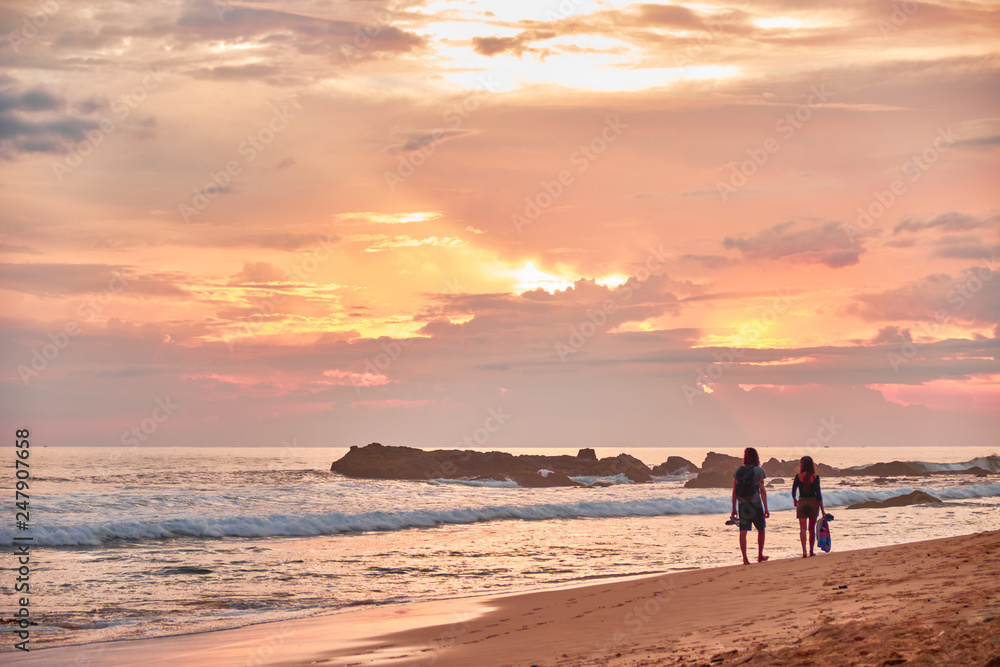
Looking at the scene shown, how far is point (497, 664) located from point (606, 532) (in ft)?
70.7

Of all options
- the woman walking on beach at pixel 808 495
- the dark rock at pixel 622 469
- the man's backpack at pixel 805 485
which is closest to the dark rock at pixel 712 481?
the dark rock at pixel 622 469

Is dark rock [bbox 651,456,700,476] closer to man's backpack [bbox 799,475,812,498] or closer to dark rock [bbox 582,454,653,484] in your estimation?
dark rock [bbox 582,454,653,484]

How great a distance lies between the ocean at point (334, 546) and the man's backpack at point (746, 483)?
12.2ft

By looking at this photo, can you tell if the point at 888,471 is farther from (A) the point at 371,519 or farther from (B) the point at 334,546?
(B) the point at 334,546

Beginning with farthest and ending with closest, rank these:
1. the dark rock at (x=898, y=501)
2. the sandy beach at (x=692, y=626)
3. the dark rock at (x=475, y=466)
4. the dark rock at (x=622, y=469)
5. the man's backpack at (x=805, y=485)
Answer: the dark rock at (x=622, y=469) < the dark rock at (x=475, y=466) < the dark rock at (x=898, y=501) < the man's backpack at (x=805, y=485) < the sandy beach at (x=692, y=626)

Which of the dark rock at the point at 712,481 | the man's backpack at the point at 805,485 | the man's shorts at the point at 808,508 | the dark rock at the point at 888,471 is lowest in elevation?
the dark rock at the point at 888,471

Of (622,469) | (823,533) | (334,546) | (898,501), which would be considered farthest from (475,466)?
(823,533)

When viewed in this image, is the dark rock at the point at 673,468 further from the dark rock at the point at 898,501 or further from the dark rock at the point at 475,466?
the dark rock at the point at 898,501

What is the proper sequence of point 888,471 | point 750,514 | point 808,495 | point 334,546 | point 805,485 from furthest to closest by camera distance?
point 888,471 → point 334,546 → point 808,495 → point 805,485 → point 750,514

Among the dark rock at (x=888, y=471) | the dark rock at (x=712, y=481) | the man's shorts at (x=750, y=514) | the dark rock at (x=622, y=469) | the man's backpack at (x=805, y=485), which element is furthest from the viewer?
the dark rock at (x=888, y=471)

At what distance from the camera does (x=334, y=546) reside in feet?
82.8

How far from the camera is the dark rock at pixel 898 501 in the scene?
3850 cm

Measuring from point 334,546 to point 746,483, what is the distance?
1461 cm

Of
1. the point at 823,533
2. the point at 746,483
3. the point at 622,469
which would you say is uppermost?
the point at 746,483
